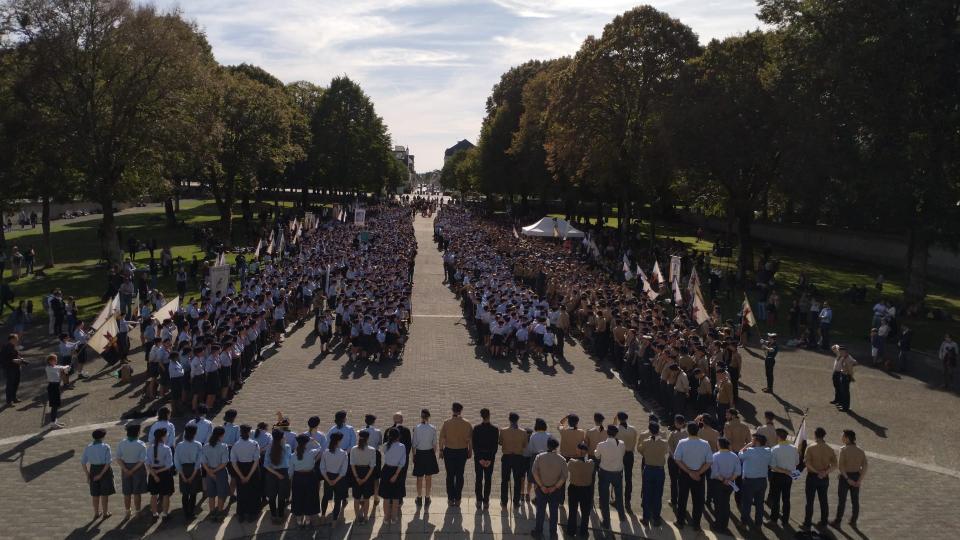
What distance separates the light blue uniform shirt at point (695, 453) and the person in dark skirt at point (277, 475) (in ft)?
19.1

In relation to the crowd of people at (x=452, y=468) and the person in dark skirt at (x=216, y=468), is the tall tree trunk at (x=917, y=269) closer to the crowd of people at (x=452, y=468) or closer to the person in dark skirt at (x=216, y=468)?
the crowd of people at (x=452, y=468)

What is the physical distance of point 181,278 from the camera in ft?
93.4

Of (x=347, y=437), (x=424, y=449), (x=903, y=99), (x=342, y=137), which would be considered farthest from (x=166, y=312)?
(x=342, y=137)

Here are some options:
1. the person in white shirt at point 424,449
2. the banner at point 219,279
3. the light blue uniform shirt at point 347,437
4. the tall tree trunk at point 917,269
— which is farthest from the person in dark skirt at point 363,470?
the tall tree trunk at point 917,269

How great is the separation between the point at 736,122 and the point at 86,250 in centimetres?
3924

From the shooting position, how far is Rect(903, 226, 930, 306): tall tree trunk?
28875 millimetres

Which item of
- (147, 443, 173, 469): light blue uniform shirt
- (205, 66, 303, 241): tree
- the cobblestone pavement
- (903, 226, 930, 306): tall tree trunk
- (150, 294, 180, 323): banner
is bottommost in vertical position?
the cobblestone pavement

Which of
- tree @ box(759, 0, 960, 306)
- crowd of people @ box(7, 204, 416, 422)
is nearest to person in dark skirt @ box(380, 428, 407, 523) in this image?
crowd of people @ box(7, 204, 416, 422)

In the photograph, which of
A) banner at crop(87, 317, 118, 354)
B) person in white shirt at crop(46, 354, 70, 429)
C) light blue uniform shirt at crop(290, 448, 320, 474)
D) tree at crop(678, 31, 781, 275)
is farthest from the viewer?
tree at crop(678, 31, 781, 275)

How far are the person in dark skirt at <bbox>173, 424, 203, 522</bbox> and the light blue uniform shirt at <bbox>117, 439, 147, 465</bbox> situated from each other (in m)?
0.47

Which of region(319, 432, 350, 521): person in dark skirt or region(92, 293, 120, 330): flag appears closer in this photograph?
region(319, 432, 350, 521): person in dark skirt

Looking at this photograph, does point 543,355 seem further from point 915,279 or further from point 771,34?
point 771,34

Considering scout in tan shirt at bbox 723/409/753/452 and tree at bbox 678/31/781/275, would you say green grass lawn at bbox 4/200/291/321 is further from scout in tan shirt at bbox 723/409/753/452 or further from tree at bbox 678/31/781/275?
tree at bbox 678/31/781/275

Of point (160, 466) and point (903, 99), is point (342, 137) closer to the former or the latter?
point (903, 99)
